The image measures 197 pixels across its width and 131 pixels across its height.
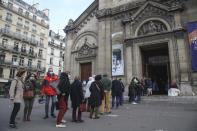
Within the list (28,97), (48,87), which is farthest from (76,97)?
(28,97)

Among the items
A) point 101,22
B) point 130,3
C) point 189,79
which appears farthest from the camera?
point 101,22

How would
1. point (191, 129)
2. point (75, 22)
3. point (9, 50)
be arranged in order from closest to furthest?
point (191, 129) → point (75, 22) → point (9, 50)

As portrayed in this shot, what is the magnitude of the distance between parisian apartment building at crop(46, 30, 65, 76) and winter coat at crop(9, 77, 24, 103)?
39.1m

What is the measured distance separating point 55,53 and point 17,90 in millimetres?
41964

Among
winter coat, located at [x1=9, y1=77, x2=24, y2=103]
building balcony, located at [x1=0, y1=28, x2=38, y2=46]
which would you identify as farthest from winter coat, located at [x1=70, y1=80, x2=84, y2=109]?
building balcony, located at [x1=0, y1=28, x2=38, y2=46]

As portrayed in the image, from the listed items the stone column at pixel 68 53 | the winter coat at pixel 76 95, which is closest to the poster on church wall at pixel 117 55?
the stone column at pixel 68 53

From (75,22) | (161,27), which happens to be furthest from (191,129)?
(75,22)

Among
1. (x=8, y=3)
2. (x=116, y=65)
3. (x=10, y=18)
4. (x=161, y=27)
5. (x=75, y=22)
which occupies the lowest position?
(x=116, y=65)

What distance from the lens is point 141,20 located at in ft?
47.3

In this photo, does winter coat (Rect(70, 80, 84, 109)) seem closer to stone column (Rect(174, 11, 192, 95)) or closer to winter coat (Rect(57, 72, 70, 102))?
winter coat (Rect(57, 72, 70, 102))

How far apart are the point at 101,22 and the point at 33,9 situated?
103 feet

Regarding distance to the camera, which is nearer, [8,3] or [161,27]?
[161,27]

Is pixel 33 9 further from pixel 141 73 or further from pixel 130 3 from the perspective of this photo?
pixel 141 73

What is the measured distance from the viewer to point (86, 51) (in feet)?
58.1
